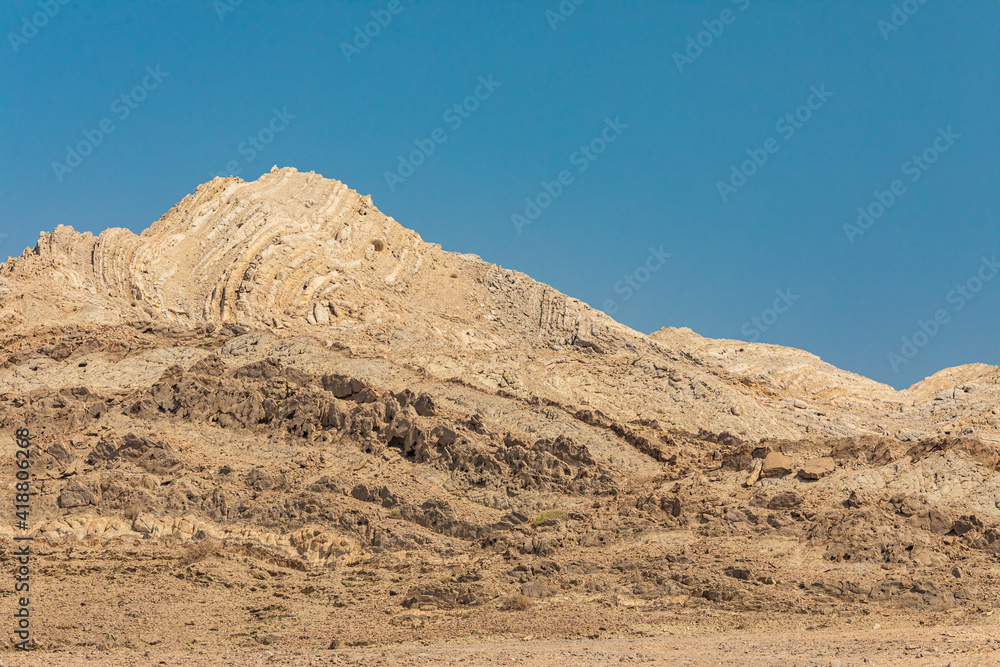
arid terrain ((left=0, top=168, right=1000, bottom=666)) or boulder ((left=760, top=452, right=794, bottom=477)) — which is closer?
arid terrain ((left=0, top=168, right=1000, bottom=666))

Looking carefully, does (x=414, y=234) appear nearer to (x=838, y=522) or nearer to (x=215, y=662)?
(x=838, y=522)

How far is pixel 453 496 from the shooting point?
83.4 feet

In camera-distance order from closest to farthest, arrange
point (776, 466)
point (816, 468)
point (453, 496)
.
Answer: point (453, 496)
point (816, 468)
point (776, 466)

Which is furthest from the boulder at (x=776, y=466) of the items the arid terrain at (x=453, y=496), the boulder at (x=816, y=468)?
the boulder at (x=816, y=468)

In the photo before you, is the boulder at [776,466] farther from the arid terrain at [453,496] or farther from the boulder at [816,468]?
the boulder at [816,468]

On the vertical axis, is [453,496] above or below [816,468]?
below

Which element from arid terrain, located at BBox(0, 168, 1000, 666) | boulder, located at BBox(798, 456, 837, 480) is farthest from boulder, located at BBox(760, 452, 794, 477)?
boulder, located at BBox(798, 456, 837, 480)

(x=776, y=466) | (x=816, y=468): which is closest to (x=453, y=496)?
(x=776, y=466)

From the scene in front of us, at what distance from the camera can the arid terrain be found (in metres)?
18.5

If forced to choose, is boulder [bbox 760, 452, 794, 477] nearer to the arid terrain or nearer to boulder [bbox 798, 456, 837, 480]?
the arid terrain

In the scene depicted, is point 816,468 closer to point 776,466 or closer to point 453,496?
point 776,466

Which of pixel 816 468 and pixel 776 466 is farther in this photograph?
pixel 776 466

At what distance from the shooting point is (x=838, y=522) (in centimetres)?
2266

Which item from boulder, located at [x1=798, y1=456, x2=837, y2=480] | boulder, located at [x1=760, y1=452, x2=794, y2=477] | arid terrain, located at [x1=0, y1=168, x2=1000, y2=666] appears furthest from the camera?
boulder, located at [x1=760, y1=452, x2=794, y2=477]
